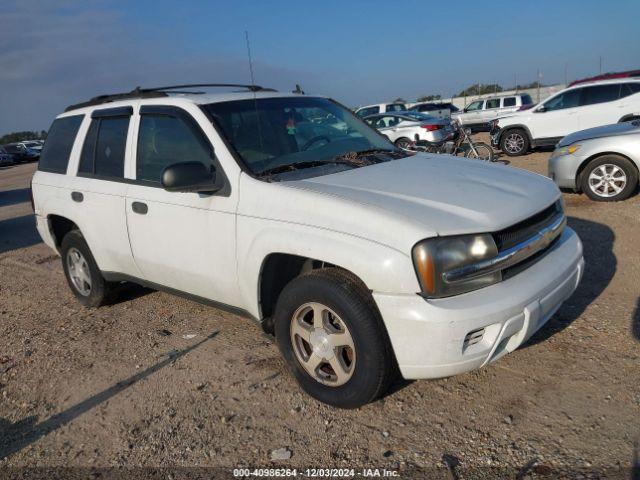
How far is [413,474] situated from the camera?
2.52m

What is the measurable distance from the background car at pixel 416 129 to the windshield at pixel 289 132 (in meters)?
10.9

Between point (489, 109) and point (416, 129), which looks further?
point (489, 109)

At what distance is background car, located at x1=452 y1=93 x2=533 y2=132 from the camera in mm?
23469

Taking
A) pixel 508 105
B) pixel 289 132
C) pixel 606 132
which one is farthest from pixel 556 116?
pixel 508 105

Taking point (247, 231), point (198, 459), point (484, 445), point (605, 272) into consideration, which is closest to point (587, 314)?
point (605, 272)

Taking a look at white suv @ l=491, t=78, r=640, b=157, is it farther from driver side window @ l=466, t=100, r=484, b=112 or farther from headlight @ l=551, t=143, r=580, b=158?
driver side window @ l=466, t=100, r=484, b=112

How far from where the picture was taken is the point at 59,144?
16.0 ft

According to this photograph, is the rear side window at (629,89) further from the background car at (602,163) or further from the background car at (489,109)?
the background car at (489,109)

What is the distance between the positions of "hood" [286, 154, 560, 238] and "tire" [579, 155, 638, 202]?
14.2 feet

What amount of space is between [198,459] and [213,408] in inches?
18.0

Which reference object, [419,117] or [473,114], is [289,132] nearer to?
[419,117]

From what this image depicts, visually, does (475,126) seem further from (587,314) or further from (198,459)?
(198,459)

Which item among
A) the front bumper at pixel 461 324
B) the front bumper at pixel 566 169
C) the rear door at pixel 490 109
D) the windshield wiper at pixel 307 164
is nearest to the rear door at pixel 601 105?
the front bumper at pixel 566 169

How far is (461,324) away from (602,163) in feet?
19.2
